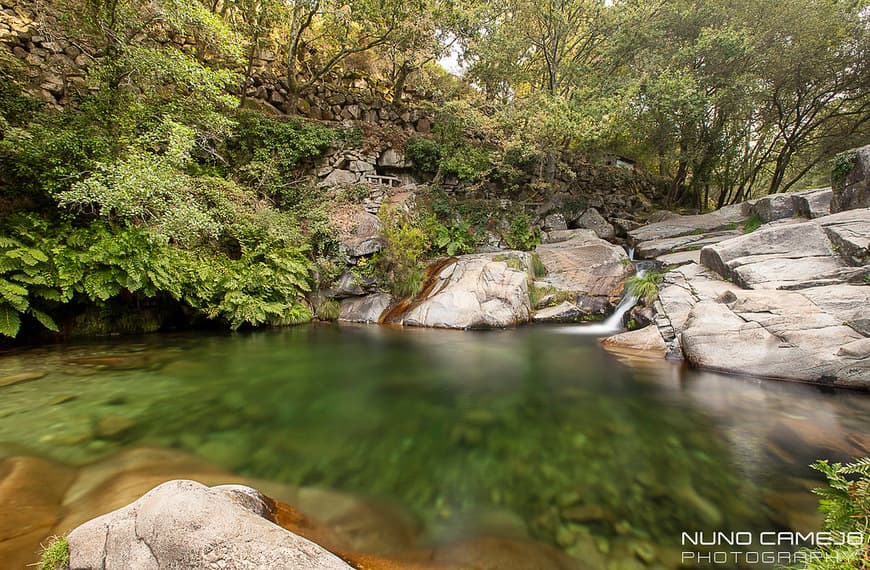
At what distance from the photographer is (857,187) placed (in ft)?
24.6

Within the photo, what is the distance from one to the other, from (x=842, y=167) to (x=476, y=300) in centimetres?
942

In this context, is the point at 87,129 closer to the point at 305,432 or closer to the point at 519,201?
the point at 305,432

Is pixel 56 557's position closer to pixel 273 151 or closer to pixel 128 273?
pixel 128 273

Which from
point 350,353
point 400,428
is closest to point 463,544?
point 400,428

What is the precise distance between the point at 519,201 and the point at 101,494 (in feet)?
52.7

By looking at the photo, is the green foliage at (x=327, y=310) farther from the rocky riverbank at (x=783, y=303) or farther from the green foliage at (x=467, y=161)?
the rocky riverbank at (x=783, y=303)

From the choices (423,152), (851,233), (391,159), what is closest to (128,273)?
(391,159)

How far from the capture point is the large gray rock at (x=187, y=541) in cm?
155

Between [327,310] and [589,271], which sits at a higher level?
[589,271]

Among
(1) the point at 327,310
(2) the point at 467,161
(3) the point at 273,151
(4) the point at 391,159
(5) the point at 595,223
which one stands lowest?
(1) the point at 327,310

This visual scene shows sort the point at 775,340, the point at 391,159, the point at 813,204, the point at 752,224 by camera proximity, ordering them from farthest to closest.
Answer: the point at 391,159 → the point at 752,224 → the point at 813,204 → the point at 775,340

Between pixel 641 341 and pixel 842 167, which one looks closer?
pixel 641 341

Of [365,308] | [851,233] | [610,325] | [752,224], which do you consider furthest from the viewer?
[365,308]

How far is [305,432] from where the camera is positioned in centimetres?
370
